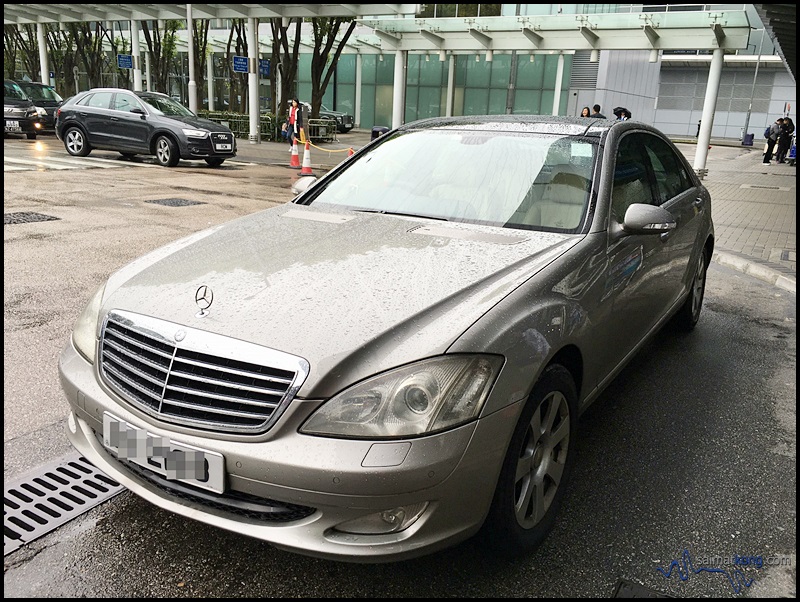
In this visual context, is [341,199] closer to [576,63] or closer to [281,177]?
[281,177]

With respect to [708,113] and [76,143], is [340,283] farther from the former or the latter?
[708,113]

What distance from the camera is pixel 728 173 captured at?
76.4 feet

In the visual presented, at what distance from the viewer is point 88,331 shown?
2656mm

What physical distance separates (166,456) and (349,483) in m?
0.64

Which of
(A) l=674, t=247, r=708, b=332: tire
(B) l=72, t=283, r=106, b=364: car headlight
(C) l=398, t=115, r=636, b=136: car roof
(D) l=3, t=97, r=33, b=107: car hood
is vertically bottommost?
(A) l=674, t=247, r=708, b=332: tire

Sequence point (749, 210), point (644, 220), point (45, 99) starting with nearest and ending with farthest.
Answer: point (644, 220) < point (749, 210) < point (45, 99)

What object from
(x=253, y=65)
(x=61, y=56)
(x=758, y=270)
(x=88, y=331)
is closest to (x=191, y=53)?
(x=253, y=65)

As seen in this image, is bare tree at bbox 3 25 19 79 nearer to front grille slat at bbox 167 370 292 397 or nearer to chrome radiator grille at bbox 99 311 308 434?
chrome radiator grille at bbox 99 311 308 434

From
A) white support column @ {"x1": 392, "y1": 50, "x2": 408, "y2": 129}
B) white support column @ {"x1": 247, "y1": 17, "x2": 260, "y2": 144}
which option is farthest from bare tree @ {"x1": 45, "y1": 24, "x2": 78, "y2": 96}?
white support column @ {"x1": 392, "y1": 50, "x2": 408, "y2": 129}

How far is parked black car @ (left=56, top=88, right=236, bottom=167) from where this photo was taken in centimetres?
1598

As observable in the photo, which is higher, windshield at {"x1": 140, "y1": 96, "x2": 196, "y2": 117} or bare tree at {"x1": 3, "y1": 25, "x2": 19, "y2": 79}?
bare tree at {"x1": 3, "y1": 25, "x2": 19, "y2": 79}

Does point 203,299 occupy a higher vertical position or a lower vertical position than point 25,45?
lower

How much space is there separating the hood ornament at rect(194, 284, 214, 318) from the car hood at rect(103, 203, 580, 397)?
2cm

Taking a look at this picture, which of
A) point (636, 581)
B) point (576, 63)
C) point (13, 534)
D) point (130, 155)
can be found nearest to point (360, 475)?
point (636, 581)
